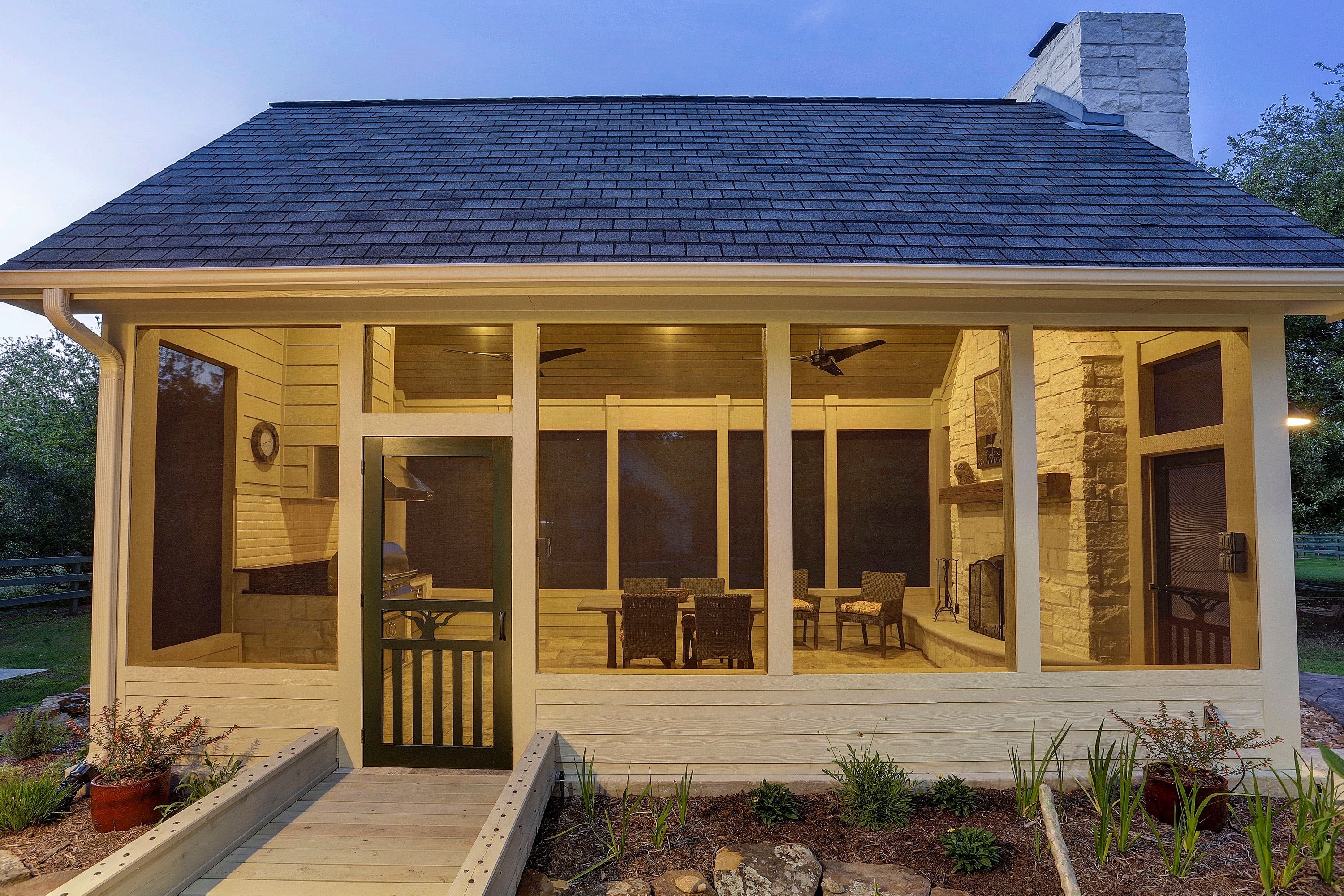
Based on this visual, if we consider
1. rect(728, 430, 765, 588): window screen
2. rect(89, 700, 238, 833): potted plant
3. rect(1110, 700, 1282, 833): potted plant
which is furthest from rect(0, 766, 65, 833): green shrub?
rect(728, 430, 765, 588): window screen

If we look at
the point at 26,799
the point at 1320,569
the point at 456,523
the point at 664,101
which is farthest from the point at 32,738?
the point at 1320,569

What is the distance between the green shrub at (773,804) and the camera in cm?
362

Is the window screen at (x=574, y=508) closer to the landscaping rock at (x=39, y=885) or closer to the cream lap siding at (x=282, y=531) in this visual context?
the cream lap siding at (x=282, y=531)

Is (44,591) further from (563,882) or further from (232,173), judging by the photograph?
(563,882)

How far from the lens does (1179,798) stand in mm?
3344

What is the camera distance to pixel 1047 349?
584 cm

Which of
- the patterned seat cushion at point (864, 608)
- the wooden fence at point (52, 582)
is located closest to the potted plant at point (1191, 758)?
the patterned seat cushion at point (864, 608)

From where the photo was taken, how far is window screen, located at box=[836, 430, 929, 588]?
811cm

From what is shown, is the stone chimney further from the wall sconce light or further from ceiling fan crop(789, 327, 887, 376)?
the wall sconce light

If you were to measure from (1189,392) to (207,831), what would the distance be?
20.1 feet

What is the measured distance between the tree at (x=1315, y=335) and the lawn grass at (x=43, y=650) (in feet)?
41.8

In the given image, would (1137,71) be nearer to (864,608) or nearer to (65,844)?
(864,608)

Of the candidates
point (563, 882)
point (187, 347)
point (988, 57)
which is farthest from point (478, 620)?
point (988, 57)

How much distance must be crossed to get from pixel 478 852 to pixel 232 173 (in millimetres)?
4874
